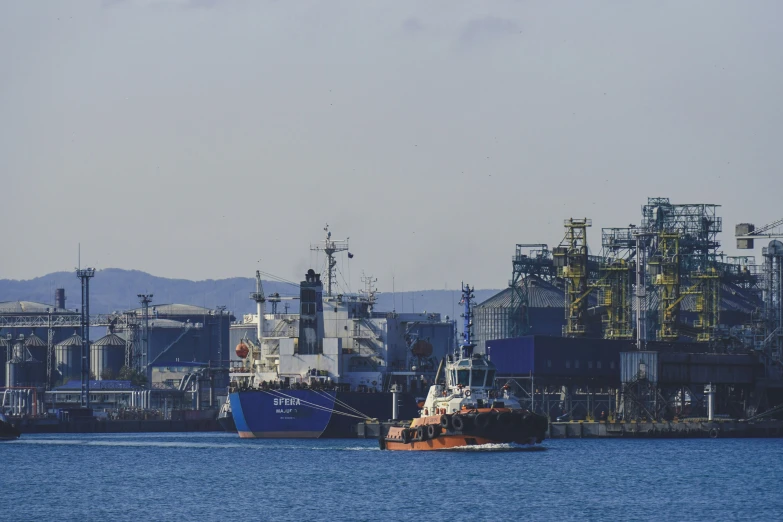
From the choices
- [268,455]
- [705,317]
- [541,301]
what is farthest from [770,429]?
[541,301]

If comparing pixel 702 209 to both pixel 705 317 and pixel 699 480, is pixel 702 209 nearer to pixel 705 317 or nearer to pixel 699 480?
pixel 705 317

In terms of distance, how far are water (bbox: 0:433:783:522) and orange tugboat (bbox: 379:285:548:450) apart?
1.13 meters

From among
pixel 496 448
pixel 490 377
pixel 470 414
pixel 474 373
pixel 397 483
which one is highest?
pixel 474 373

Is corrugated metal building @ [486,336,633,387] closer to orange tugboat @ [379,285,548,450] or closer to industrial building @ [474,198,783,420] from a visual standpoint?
industrial building @ [474,198,783,420]

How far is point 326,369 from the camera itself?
123 metres

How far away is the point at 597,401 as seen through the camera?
153m

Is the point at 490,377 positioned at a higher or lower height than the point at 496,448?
higher

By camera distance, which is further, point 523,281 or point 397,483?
point 523,281

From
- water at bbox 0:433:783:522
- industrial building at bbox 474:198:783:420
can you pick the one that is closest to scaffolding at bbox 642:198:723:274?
industrial building at bbox 474:198:783:420

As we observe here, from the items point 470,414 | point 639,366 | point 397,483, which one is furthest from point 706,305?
point 397,483

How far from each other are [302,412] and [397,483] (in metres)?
39.3

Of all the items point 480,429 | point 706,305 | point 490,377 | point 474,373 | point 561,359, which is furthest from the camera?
point 706,305

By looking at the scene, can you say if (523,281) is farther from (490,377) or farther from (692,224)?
(490,377)

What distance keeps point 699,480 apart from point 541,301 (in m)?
102
